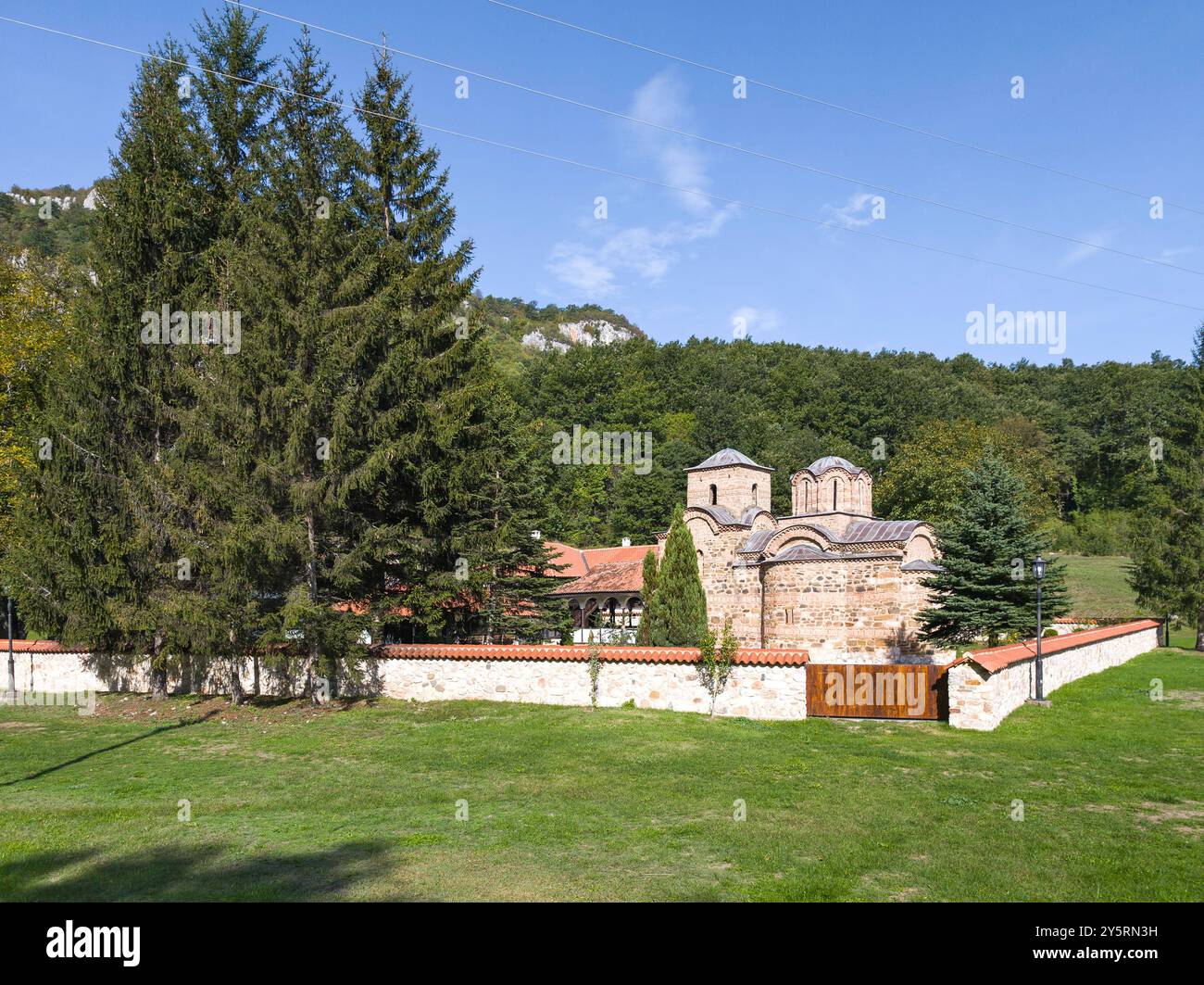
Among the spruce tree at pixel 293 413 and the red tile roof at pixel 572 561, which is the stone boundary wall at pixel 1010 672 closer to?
the spruce tree at pixel 293 413

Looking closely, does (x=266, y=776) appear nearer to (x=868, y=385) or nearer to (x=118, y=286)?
(x=118, y=286)

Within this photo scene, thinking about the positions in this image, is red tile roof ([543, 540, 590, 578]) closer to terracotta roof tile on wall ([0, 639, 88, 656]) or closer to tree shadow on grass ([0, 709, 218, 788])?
terracotta roof tile on wall ([0, 639, 88, 656])

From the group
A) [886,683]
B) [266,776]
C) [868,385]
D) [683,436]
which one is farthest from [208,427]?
[868,385]

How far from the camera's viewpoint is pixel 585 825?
8008 mm

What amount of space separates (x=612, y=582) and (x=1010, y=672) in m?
21.9

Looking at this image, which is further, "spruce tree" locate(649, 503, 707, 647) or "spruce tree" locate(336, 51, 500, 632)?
"spruce tree" locate(649, 503, 707, 647)

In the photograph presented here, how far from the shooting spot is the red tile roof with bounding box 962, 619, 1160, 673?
12937 millimetres

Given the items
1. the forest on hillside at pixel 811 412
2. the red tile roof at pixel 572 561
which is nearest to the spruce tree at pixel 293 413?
the red tile roof at pixel 572 561

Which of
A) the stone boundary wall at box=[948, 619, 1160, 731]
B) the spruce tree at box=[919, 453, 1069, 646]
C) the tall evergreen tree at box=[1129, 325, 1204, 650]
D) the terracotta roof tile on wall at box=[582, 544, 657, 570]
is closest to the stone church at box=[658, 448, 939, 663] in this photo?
the spruce tree at box=[919, 453, 1069, 646]

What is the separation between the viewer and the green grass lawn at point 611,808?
6.38m

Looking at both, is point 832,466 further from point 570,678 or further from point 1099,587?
point 1099,587

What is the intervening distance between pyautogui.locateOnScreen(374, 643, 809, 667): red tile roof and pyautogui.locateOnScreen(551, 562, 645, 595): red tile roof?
54.5 feet

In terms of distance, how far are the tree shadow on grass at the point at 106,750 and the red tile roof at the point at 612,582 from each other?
18896 mm

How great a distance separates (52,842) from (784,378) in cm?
7396
